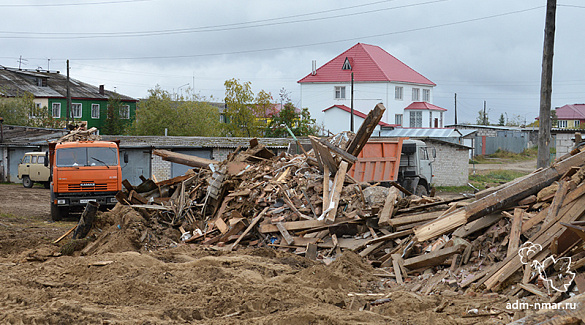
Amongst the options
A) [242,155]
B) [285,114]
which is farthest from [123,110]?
[242,155]

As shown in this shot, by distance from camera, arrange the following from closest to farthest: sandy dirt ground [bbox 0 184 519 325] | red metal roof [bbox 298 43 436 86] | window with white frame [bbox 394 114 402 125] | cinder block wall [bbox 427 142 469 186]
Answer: sandy dirt ground [bbox 0 184 519 325], cinder block wall [bbox 427 142 469 186], red metal roof [bbox 298 43 436 86], window with white frame [bbox 394 114 402 125]

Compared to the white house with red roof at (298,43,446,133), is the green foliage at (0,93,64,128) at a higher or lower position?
lower

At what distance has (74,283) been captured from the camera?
8.54m

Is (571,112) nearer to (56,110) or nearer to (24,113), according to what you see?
(56,110)

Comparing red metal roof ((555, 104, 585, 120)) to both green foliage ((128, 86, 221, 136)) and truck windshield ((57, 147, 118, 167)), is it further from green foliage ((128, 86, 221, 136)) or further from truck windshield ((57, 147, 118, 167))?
truck windshield ((57, 147, 118, 167))

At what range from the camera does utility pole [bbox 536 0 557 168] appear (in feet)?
50.3

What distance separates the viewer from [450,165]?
31766 mm

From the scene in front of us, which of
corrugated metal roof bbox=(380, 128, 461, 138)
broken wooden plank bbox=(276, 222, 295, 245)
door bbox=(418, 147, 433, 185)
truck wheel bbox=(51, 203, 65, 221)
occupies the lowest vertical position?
truck wheel bbox=(51, 203, 65, 221)

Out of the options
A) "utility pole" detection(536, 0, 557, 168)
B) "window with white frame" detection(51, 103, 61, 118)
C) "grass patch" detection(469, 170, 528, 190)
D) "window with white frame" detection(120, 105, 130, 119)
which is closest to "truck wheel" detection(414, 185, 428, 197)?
"utility pole" detection(536, 0, 557, 168)

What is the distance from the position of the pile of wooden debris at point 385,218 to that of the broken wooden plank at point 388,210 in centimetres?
3

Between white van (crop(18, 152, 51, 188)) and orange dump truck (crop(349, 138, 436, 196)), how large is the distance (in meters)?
18.9

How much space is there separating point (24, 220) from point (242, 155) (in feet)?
25.7

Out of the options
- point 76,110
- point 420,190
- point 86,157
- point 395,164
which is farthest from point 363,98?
point 86,157

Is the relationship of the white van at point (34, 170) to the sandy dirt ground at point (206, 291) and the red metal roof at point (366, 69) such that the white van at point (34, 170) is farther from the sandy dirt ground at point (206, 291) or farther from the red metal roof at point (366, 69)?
the red metal roof at point (366, 69)
